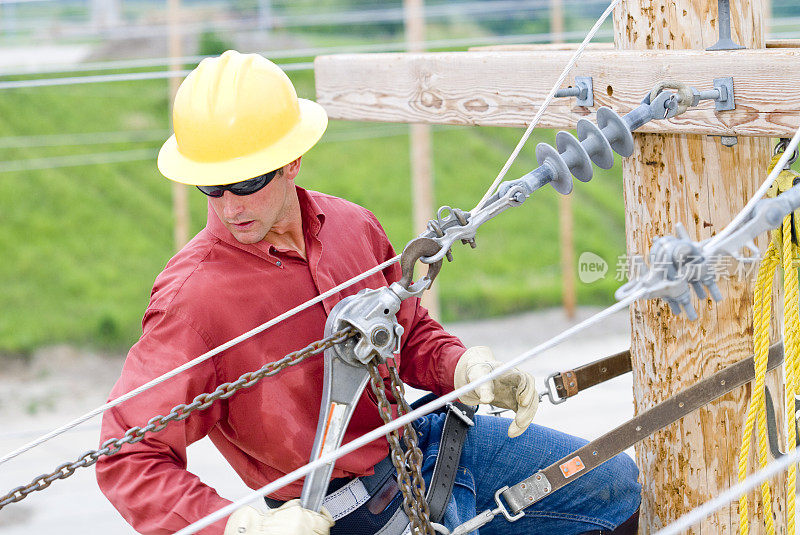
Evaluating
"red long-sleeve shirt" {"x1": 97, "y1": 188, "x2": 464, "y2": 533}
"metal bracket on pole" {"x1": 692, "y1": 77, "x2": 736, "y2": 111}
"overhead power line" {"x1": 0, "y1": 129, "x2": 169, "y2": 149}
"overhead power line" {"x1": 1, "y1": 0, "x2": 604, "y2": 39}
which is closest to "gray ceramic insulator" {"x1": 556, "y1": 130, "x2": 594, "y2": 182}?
"metal bracket on pole" {"x1": 692, "y1": 77, "x2": 736, "y2": 111}

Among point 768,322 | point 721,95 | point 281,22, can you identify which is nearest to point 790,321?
point 768,322

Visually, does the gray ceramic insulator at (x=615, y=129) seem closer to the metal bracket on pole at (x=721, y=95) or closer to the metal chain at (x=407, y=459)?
the metal bracket on pole at (x=721, y=95)

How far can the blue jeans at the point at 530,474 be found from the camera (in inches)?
96.4

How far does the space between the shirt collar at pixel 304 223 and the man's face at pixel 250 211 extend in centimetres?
2

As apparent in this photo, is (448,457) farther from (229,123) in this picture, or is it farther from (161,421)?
(229,123)

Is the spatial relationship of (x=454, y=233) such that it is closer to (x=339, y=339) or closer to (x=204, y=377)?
(x=339, y=339)

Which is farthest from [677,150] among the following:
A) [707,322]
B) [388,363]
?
[388,363]

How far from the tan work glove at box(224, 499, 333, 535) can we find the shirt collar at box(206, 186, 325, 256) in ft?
1.94

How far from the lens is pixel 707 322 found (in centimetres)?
228

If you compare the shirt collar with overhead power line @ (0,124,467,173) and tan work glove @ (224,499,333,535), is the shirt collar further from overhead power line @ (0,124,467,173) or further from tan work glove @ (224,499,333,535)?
overhead power line @ (0,124,467,173)

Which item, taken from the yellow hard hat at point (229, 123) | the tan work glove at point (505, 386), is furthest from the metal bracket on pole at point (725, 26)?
the yellow hard hat at point (229, 123)

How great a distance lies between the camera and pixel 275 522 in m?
1.86

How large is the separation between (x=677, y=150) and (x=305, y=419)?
1.05 meters

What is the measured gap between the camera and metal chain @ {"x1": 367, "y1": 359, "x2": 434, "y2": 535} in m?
1.96
